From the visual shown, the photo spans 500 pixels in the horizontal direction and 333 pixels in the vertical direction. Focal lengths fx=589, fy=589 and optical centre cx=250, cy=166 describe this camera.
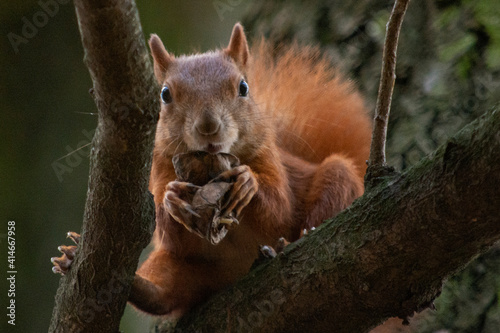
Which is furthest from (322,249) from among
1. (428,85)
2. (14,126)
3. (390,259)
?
(14,126)

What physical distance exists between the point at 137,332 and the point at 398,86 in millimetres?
1734

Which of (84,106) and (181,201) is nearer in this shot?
(181,201)

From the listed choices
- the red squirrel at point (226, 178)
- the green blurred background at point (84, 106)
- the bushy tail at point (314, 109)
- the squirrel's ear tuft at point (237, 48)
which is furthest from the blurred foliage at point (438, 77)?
the squirrel's ear tuft at point (237, 48)

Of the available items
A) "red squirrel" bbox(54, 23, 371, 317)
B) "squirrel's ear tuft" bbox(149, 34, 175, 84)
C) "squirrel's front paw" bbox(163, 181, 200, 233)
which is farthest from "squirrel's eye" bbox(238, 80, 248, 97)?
"squirrel's front paw" bbox(163, 181, 200, 233)

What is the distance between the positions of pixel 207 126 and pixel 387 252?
0.67 meters

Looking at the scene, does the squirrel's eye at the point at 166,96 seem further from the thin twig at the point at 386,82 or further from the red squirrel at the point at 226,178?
the thin twig at the point at 386,82

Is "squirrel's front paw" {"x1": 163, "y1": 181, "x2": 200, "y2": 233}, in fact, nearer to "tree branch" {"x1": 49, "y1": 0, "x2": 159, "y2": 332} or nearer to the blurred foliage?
"tree branch" {"x1": 49, "y1": 0, "x2": 159, "y2": 332}

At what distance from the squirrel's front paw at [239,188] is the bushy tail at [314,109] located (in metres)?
0.59

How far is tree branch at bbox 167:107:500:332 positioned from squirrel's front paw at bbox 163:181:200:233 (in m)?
0.22

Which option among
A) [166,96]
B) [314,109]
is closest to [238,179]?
[166,96]

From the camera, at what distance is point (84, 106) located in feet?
8.23

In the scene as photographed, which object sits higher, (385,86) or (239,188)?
(239,188)

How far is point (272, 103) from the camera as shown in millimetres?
2471

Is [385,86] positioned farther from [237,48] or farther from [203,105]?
[237,48]
